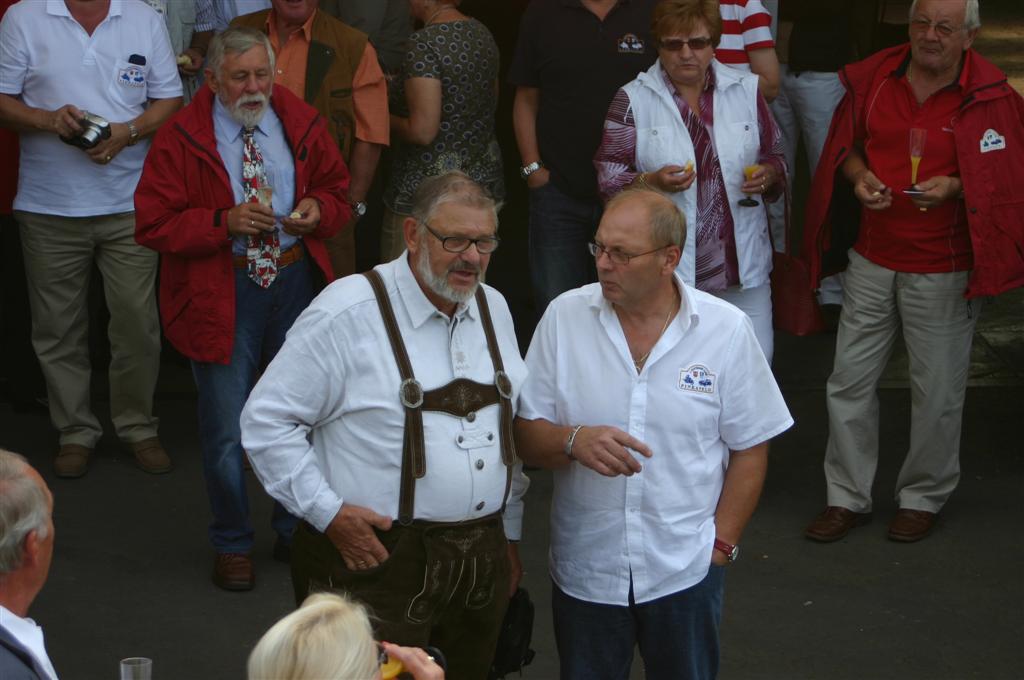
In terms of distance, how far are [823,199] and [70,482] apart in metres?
3.52

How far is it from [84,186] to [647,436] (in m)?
3.53

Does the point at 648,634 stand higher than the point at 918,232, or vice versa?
the point at 918,232

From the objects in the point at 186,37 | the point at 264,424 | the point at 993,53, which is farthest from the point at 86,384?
the point at 993,53

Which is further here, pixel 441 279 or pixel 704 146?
pixel 704 146

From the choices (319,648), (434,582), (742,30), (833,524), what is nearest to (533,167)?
(742,30)

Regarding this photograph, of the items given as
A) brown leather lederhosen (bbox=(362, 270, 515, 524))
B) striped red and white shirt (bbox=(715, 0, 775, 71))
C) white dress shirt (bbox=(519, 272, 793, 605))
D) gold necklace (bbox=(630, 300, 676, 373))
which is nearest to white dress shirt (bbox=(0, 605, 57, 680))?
brown leather lederhosen (bbox=(362, 270, 515, 524))

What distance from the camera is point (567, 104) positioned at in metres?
6.84

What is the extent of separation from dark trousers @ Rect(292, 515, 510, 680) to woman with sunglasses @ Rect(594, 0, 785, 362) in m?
2.28

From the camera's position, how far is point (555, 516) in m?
4.45

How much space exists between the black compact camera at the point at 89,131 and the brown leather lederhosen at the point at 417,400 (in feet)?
9.18

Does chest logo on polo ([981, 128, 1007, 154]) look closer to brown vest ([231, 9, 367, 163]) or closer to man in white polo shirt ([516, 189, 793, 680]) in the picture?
man in white polo shirt ([516, 189, 793, 680])

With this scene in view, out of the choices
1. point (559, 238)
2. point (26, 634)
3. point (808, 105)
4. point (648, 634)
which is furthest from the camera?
point (808, 105)

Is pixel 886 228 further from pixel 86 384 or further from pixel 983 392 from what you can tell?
pixel 86 384

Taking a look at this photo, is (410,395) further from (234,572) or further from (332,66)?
(332,66)
